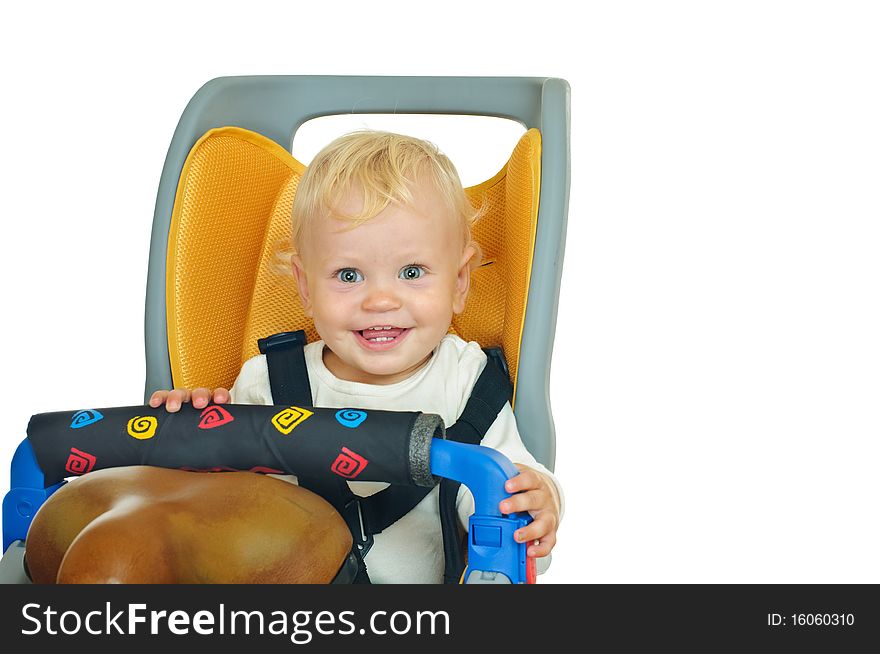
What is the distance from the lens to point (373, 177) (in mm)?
2053

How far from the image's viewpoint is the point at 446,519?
2.02 metres

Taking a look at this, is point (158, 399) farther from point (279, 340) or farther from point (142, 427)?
point (279, 340)

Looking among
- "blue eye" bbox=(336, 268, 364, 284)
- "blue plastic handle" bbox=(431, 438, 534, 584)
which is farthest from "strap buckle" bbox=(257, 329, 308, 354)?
"blue plastic handle" bbox=(431, 438, 534, 584)

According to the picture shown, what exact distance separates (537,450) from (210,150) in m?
0.73

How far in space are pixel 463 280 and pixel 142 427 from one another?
581 millimetres

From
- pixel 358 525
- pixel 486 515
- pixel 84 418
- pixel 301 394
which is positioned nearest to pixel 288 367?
pixel 301 394

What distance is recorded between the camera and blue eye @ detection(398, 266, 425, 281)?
2.06 metres

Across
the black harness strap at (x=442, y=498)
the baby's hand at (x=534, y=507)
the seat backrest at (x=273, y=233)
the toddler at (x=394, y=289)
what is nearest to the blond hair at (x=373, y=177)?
the toddler at (x=394, y=289)

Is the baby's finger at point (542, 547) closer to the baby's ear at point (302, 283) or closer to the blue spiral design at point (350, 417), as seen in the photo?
the blue spiral design at point (350, 417)

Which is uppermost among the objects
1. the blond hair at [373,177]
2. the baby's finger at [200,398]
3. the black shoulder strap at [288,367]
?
the blond hair at [373,177]

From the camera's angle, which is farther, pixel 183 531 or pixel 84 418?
pixel 84 418

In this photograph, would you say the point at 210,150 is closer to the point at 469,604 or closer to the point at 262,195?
the point at 262,195

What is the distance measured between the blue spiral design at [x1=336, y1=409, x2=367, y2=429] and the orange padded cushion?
17.5 inches

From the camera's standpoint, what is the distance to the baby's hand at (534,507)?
175 centimetres
